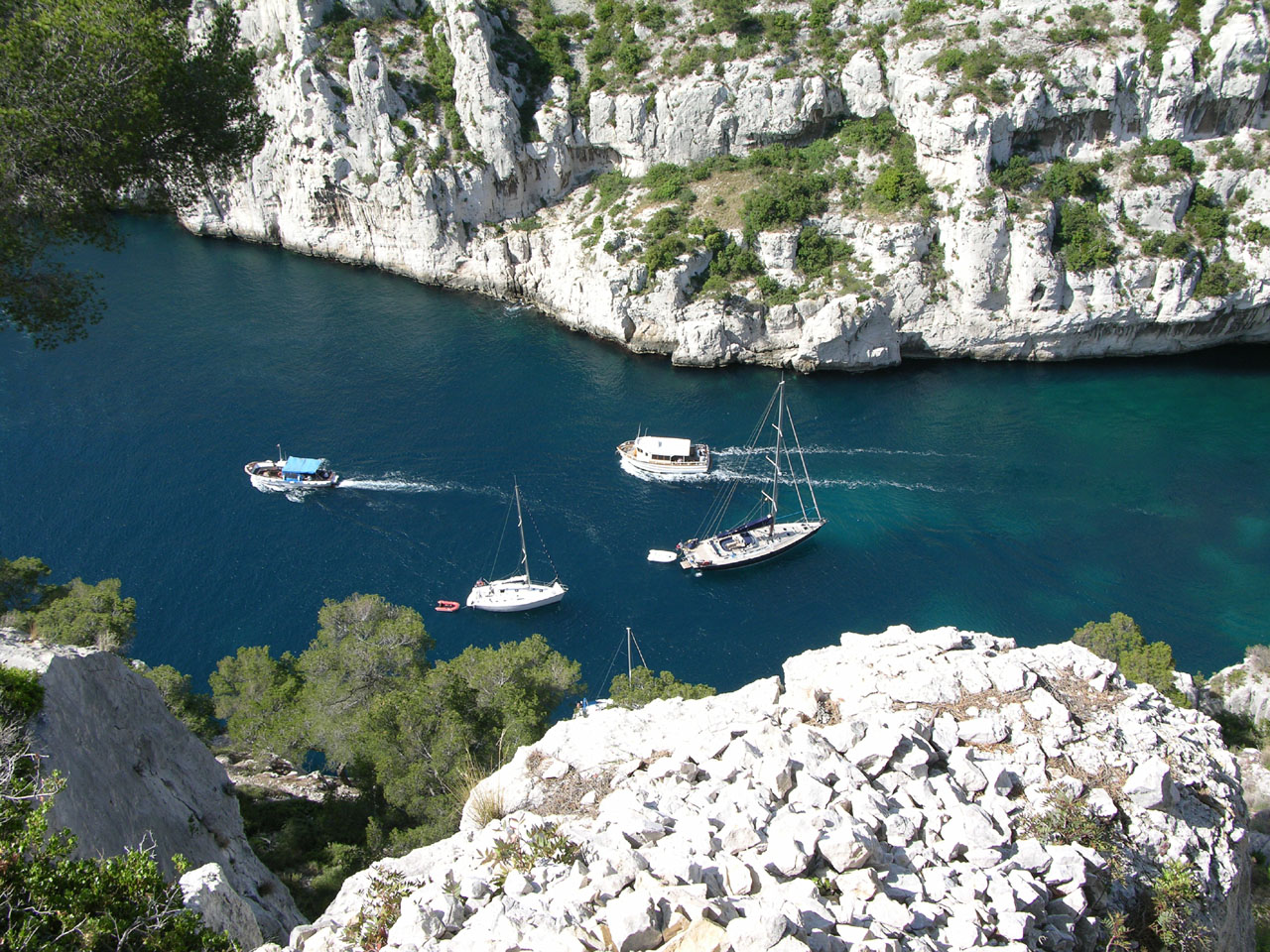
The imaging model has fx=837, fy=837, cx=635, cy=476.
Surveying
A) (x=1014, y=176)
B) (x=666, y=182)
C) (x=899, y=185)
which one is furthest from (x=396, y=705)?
(x=1014, y=176)

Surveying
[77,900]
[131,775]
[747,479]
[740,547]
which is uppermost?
[77,900]

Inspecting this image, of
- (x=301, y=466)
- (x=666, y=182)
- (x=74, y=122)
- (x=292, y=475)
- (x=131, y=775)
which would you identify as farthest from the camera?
(x=666, y=182)

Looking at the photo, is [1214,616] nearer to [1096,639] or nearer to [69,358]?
[1096,639]

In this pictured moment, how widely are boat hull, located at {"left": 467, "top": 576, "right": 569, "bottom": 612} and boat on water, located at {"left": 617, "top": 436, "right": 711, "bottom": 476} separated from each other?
11.7m

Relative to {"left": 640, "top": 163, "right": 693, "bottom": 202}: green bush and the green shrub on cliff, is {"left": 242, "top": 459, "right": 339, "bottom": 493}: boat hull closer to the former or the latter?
the green shrub on cliff

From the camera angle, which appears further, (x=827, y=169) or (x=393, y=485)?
(x=827, y=169)

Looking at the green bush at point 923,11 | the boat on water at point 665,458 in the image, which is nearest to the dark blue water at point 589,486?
the boat on water at point 665,458

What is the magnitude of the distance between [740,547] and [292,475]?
26.3 metres

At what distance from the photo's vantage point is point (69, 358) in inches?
2340

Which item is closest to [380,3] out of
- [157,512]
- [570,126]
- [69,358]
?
[570,126]

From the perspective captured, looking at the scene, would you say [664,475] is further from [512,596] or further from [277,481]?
[277,481]

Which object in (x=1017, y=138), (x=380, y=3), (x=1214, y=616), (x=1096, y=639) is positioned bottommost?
(x=1214, y=616)

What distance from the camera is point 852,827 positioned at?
11.2m

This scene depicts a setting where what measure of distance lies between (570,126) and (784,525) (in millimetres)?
43918
